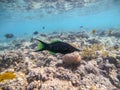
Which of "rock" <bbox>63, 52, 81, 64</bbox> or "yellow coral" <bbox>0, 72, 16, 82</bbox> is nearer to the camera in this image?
"yellow coral" <bbox>0, 72, 16, 82</bbox>

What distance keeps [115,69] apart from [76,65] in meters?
2.11

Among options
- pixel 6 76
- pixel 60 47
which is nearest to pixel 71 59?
pixel 60 47

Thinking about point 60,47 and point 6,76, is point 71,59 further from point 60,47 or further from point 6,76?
point 6,76

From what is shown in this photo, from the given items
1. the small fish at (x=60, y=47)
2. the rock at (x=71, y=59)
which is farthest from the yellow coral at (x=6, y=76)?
the small fish at (x=60, y=47)

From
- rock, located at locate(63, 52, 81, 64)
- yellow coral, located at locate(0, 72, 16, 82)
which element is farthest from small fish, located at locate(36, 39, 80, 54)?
yellow coral, located at locate(0, 72, 16, 82)

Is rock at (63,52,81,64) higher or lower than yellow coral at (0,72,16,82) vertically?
higher

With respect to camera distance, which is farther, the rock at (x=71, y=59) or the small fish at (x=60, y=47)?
the rock at (x=71, y=59)

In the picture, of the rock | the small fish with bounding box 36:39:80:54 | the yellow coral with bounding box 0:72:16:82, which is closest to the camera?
the small fish with bounding box 36:39:80:54

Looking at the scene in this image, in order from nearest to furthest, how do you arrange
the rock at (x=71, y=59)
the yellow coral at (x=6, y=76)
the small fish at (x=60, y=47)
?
the small fish at (x=60, y=47), the yellow coral at (x=6, y=76), the rock at (x=71, y=59)

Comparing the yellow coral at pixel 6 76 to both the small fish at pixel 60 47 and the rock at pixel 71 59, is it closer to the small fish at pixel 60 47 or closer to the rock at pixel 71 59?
the rock at pixel 71 59

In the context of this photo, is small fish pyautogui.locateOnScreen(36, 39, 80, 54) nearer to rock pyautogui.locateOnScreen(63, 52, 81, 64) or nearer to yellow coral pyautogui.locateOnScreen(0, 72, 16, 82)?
rock pyautogui.locateOnScreen(63, 52, 81, 64)

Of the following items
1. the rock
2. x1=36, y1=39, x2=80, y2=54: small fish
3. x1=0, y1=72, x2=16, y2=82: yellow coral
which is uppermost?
x1=36, y1=39, x2=80, y2=54: small fish

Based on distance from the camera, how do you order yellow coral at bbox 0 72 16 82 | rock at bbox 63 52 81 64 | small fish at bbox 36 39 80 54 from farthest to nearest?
rock at bbox 63 52 81 64 → yellow coral at bbox 0 72 16 82 → small fish at bbox 36 39 80 54

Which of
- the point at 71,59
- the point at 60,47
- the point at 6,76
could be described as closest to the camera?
the point at 60,47
